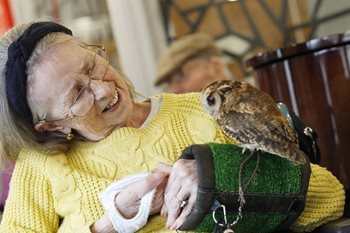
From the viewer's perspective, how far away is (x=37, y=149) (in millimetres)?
1267

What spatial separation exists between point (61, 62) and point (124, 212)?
33 centimetres

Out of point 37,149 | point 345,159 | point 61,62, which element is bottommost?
point 345,159

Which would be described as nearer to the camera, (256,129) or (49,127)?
(256,129)

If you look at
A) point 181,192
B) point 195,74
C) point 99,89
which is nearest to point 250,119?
point 181,192

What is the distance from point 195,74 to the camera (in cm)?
254

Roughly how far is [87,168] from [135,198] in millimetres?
192

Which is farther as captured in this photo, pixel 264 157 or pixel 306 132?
pixel 306 132

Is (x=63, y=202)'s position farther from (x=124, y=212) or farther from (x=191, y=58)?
(x=191, y=58)

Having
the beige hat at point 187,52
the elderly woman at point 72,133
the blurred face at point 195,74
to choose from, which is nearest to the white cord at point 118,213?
the elderly woman at point 72,133

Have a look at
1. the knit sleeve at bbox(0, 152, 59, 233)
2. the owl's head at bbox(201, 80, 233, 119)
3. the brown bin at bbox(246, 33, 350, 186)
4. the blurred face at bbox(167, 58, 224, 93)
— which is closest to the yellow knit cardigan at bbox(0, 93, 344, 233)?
the knit sleeve at bbox(0, 152, 59, 233)

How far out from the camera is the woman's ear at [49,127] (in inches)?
49.4

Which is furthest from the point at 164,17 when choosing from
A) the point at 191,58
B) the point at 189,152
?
the point at 189,152

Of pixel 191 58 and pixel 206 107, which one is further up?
pixel 206 107

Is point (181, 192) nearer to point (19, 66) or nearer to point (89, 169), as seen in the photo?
point (89, 169)
